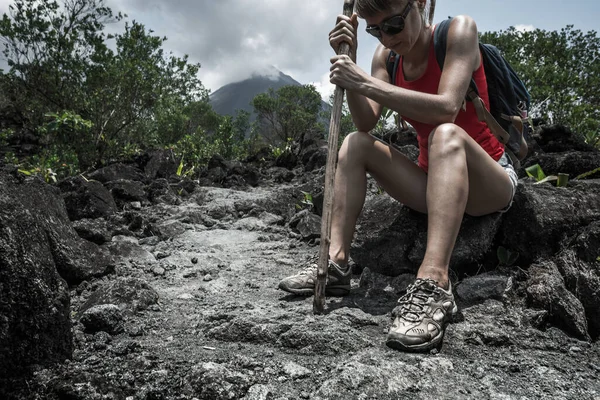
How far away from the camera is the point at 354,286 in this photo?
10.3ft

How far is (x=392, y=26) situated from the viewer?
2.42m

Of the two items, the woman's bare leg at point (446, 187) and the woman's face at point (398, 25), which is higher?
the woman's face at point (398, 25)

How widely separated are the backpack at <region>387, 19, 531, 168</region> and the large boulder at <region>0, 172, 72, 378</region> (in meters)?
2.31

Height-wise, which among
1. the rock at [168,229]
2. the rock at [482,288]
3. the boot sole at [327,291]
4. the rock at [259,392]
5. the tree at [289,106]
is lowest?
the rock at [259,392]

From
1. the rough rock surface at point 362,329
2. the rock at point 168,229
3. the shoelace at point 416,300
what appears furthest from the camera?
the rock at point 168,229

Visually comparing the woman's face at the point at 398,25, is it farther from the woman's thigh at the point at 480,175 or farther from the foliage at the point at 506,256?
the foliage at the point at 506,256

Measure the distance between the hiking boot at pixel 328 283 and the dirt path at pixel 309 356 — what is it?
67mm

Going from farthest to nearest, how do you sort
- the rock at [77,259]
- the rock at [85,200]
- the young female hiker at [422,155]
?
the rock at [85,200], the rock at [77,259], the young female hiker at [422,155]

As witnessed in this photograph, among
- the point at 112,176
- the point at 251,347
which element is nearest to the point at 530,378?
the point at 251,347

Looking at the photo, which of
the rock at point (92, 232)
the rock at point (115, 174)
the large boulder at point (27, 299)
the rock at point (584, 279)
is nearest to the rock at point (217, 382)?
the large boulder at point (27, 299)

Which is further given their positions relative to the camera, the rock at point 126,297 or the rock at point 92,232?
the rock at point 92,232

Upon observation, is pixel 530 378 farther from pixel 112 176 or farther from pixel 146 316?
pixel 112 176

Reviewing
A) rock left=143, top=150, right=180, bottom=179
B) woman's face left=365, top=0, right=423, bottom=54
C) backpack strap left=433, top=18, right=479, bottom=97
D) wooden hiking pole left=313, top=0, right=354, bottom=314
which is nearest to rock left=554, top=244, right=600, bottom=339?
backpack strap left=433, top=18, right=479, bottom=97

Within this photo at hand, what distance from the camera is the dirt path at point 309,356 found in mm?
1707
